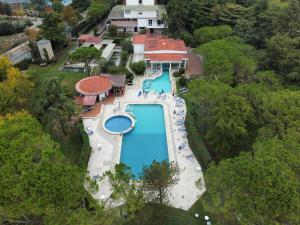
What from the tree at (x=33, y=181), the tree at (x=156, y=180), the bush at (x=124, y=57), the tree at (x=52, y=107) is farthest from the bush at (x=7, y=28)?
the tree at (x=156, y=180)

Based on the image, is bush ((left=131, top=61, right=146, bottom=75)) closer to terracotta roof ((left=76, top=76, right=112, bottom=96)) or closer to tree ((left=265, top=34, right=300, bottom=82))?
terracotta roof ((left=76, top=76, right=112, bottom=96))

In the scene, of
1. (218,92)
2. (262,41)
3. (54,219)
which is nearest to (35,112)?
(54,219)

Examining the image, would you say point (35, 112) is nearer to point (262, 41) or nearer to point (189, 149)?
point (189, 149)

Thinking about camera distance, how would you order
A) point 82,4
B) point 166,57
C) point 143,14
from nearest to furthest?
point 166,57, point 143,14, point 82,4

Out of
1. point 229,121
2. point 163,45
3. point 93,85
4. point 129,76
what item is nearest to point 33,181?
point 229,121

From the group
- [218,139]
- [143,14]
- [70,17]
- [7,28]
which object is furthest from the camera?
[7,28]

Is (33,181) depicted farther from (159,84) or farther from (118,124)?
(159,84)

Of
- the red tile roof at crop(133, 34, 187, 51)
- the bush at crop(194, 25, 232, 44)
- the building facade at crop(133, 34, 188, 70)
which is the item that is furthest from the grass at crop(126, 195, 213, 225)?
the bush at crop(194, 25, 232, 44)
